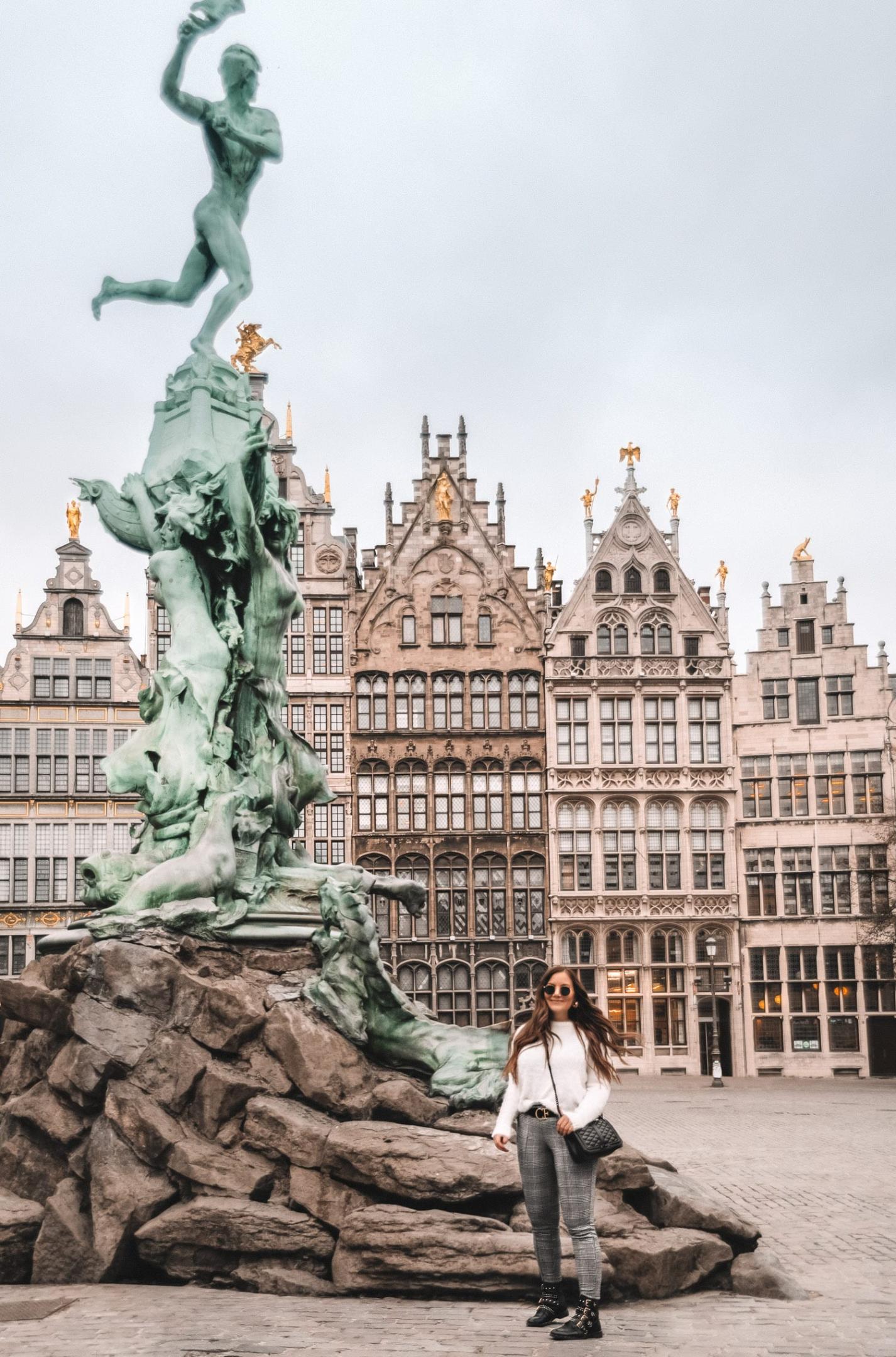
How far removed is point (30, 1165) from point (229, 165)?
10132 millimetres

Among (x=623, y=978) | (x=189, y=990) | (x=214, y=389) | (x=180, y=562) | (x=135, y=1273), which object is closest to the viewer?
(x=135, y=1273)

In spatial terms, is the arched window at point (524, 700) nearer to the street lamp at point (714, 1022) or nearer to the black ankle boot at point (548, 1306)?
the street lamp at point (714, 1022)

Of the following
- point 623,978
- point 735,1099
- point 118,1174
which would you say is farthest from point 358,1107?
point 623,978

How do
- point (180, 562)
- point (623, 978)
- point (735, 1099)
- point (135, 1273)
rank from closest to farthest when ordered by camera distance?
point (135, 1273) → point (180, 562) → point (735, 1099) → point (623, 978)

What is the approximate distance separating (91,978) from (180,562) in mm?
4770

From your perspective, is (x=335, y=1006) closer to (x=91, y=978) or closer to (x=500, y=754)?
(x=91, y=978)

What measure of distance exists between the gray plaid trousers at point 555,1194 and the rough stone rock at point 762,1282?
215 centimetres

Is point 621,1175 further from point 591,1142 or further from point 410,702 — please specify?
point 410,702

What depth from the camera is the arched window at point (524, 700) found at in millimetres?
47625

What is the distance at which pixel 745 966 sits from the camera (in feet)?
152

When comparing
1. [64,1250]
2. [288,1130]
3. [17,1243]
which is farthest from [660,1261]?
[17,1243]

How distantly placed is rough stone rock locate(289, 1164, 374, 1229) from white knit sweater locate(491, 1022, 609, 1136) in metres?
2.35

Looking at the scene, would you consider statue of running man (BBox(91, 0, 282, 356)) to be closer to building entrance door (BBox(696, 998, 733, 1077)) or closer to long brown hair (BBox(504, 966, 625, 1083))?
long brown hair (BBox(504, 966, 625, 1083))

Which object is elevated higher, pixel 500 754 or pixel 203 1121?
pixel 500 754
